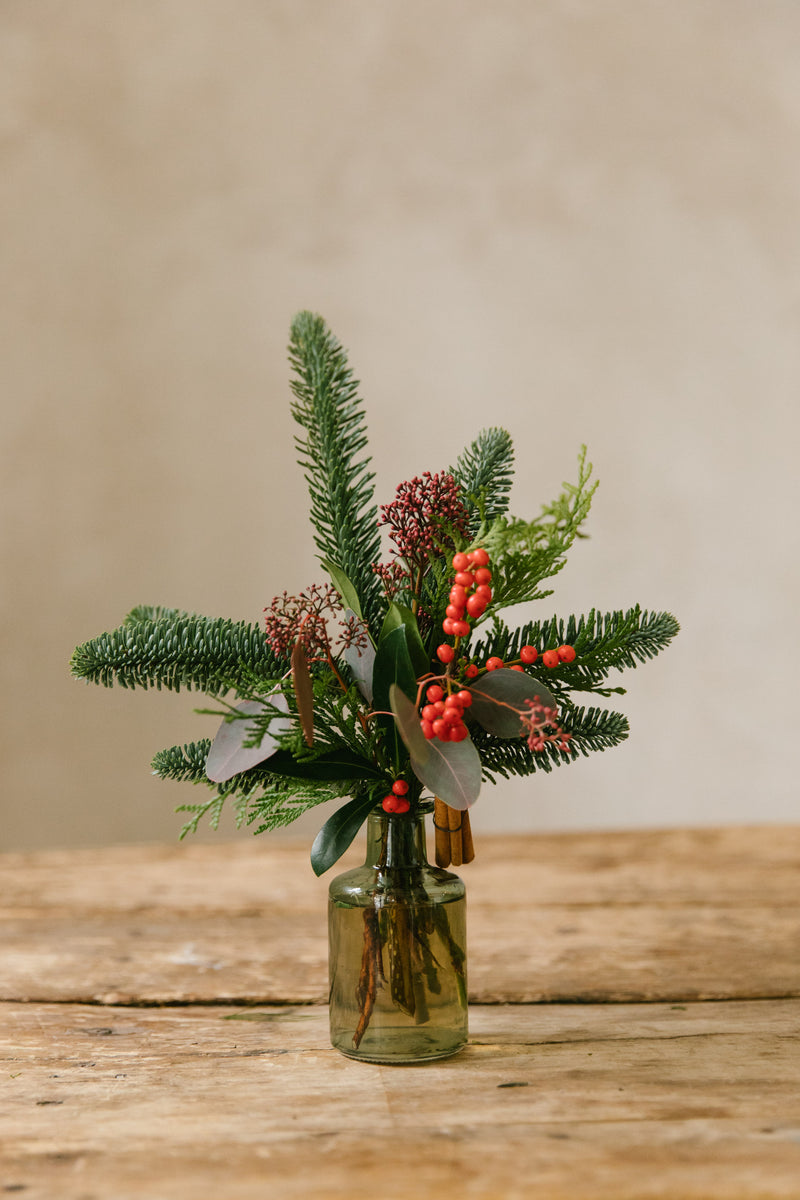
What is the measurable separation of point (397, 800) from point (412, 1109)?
0.61 ft

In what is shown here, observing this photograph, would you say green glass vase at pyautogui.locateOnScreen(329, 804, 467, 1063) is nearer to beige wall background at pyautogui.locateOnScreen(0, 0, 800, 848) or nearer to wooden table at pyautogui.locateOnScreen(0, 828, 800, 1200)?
wooden table at pyautogui.locateOnScreen(0, 828, 800, 1200)

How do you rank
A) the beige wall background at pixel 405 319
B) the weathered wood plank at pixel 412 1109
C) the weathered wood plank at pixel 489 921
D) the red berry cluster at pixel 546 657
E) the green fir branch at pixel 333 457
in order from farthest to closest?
the beige wall background at pixel 405 319, the weathered wood plank at pixel 489 921, the green fir branch at pixel 333 457, the red berry cluster at pixel 546 657, the weathered wood plank at pixel 412 1109

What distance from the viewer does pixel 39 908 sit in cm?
119

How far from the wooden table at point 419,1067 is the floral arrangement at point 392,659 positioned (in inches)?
6.3

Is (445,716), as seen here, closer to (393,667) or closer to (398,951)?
(393,667)

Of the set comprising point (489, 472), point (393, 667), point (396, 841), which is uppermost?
point (489, 472)

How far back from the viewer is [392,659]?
2.22 feet

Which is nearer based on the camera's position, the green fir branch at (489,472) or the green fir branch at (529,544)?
the green fir branch at (529,544)

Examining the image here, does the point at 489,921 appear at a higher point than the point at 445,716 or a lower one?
lower

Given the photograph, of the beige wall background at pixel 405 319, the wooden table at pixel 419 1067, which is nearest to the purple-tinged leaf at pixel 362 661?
the wooden table at pixel 419 1067

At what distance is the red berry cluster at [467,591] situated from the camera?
625 millimetres

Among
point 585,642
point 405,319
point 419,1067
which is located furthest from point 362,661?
point 405,319

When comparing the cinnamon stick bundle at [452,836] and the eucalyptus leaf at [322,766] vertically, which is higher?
the eucalyptus leaf at [322,766]

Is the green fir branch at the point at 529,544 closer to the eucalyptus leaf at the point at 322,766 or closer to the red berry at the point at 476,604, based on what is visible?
the red berry at the point at 476,604
